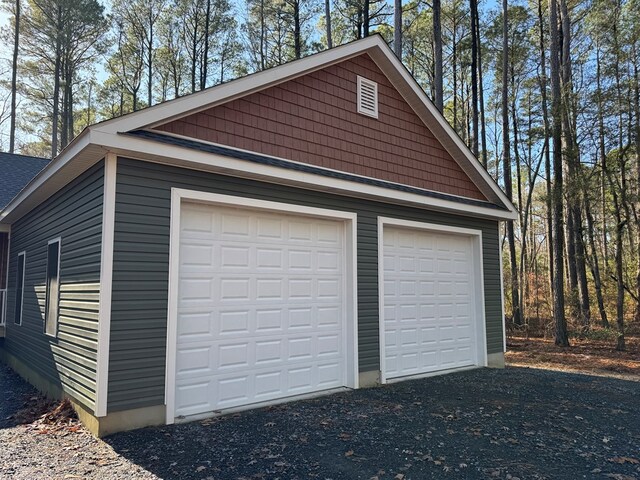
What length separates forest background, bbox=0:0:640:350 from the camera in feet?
38.4

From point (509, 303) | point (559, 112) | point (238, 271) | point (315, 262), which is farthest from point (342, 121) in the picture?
point (509, 303)

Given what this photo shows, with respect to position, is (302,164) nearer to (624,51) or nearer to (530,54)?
(624,51)

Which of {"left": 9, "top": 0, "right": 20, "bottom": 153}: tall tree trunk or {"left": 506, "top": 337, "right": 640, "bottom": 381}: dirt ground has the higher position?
{"left": 9, "top": 0, "right": 20, "bottom": 153}: tall tree trunk

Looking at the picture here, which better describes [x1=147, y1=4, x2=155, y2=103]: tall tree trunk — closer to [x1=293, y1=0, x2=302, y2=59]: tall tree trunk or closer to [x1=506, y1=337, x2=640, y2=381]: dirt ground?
[x1=293, y1=0, x2=302, y2=59]: tall tree trunk

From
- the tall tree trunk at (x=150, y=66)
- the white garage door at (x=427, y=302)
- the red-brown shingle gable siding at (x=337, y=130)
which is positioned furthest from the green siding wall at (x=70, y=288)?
the tall tree trunk at (x=150, y=66)

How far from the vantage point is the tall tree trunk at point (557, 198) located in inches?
456

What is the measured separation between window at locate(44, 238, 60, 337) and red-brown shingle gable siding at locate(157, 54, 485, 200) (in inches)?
105

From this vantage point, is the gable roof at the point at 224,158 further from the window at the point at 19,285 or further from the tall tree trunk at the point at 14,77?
the tall tree trunk at the point at 14,77

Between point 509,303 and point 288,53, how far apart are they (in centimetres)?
1397

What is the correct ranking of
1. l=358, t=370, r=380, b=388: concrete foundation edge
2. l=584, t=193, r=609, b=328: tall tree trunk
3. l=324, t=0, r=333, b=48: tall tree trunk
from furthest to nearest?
1. l=324, t=0, r=333, b=48: tall tree trunk
2. l=584, t=193, r=609, b=328: tall tree trunk
3. l=358, t=370, r=380, b=388: concrete foundation edge

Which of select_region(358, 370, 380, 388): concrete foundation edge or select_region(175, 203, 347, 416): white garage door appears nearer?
select_region(175, 203, 347, 416): white garage door

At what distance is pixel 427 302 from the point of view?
300 inches

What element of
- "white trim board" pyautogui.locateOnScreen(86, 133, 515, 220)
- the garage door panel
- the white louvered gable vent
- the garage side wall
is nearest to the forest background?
the white louvered gable vent

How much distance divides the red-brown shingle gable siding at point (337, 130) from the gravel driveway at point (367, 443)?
3261 millimetres
